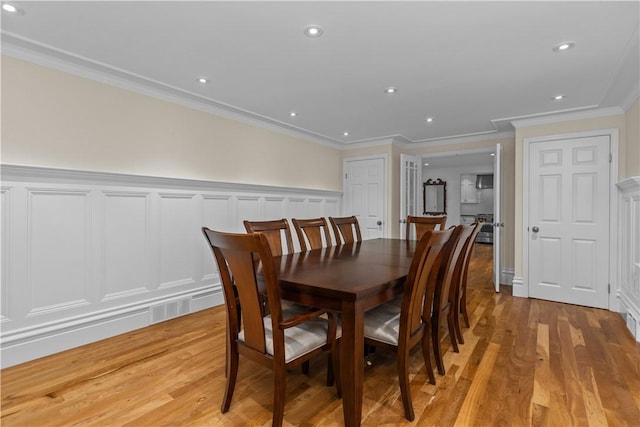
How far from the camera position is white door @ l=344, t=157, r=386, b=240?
17.8 feet

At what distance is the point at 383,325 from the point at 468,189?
29.7 feet

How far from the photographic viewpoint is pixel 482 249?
824cm

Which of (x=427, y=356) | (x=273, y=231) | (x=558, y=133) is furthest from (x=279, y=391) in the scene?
(x=558, y=133)

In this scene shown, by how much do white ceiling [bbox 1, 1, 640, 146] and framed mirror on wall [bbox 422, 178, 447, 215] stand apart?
655 centimetres

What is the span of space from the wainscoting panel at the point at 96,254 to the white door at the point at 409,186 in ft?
9.78

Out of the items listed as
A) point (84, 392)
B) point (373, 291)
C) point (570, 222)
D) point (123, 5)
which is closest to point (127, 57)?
point (123, 5)

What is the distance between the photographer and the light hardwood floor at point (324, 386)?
173 centimetres

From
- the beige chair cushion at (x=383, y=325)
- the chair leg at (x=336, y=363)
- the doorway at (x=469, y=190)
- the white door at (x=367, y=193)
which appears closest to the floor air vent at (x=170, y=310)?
the chair leg at (x=336, y=363)

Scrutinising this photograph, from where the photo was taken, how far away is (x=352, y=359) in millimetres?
1511

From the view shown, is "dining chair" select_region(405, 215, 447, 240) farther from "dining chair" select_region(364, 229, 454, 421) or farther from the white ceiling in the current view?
"dining chair" select_region(364, 229, 454, 421)

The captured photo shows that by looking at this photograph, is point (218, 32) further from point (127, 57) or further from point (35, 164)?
point (35, 164)

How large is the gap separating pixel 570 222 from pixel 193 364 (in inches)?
169

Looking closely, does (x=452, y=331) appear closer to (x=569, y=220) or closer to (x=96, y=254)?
(x=569, y=220)

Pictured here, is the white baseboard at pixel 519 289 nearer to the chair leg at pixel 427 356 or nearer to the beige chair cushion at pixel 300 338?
the chair leg at pixel 427 356
